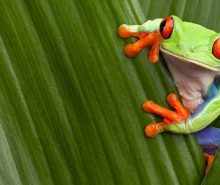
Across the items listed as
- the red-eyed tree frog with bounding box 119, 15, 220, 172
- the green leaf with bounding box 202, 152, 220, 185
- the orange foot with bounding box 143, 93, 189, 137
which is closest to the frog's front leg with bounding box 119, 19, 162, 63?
the red-eyed tree frog with bounding box 119, 15, 220, 172

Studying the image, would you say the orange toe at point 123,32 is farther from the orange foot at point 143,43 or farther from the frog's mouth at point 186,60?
the frog's mouth at point 186,60

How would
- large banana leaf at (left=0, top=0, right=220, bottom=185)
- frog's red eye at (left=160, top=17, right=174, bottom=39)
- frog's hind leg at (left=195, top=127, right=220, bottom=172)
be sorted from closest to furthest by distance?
large banana leaf at (left=0, top=0, right=220, bottom=185) < frog's red eye at (left=160, top=17, right=174, bottom=39) < frog's hind leg at (left=195, top=127, right=220, bottom=172)

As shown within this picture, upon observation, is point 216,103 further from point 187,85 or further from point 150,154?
point 150,154

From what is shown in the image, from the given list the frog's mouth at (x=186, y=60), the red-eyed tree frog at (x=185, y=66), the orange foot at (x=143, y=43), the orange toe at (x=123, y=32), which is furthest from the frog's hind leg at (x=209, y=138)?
the orange toe at (x=123, y=32)

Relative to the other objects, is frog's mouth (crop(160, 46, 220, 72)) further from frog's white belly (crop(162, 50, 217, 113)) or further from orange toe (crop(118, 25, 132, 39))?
orange toe (crop(118, 25, 132, 39))

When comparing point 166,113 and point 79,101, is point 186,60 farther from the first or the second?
point 79,101

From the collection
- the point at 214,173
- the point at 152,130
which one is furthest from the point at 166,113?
the point at 214,173
